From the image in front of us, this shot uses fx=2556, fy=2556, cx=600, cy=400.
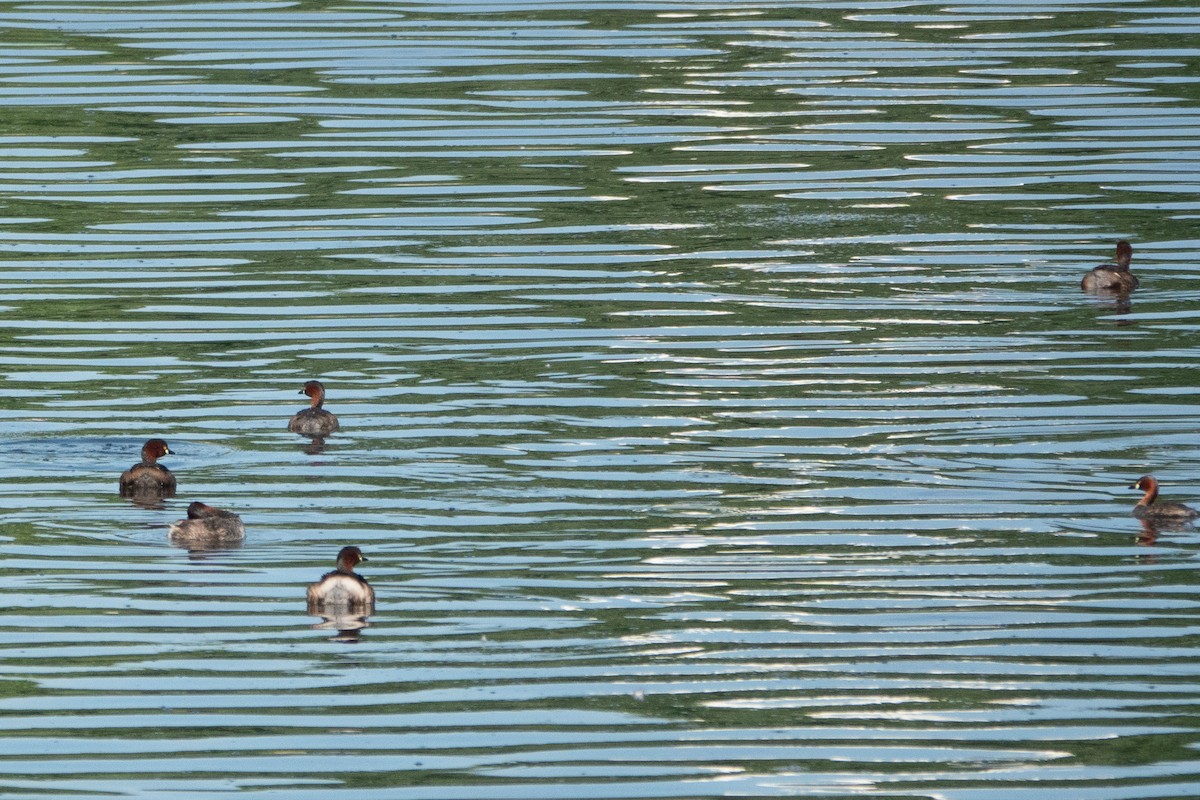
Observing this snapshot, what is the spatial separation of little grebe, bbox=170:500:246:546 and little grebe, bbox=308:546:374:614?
1448 mm

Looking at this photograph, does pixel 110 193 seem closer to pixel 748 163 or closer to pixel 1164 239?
pixel 748 163

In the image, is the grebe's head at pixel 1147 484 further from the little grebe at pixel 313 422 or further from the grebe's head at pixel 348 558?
the little grebe at pixel 313 422

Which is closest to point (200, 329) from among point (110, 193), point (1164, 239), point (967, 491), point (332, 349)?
point (332, 349)

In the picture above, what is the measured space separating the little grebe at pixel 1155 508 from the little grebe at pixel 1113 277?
5835mm

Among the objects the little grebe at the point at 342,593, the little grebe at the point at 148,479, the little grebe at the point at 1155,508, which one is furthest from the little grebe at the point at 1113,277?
the little grebe at the point at 342,593

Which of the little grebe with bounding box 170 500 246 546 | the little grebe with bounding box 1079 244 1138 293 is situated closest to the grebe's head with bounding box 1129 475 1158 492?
the little grebe with bounding box 170 500 246 546

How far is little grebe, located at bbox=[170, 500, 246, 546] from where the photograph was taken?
14156mm

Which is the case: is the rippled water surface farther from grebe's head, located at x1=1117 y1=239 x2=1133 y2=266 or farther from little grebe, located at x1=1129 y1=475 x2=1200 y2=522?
grebe's head, located at x1=1117 y1=239 x2=1133 y2=266

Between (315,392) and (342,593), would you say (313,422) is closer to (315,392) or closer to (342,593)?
(315,392)

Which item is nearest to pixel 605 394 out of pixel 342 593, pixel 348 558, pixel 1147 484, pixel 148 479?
pixel 148 479

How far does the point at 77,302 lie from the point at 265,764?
33.7ft

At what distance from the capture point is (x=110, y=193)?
24062 mm

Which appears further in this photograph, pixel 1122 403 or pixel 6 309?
pixel 6 309

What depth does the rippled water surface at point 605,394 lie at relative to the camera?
1136cm
